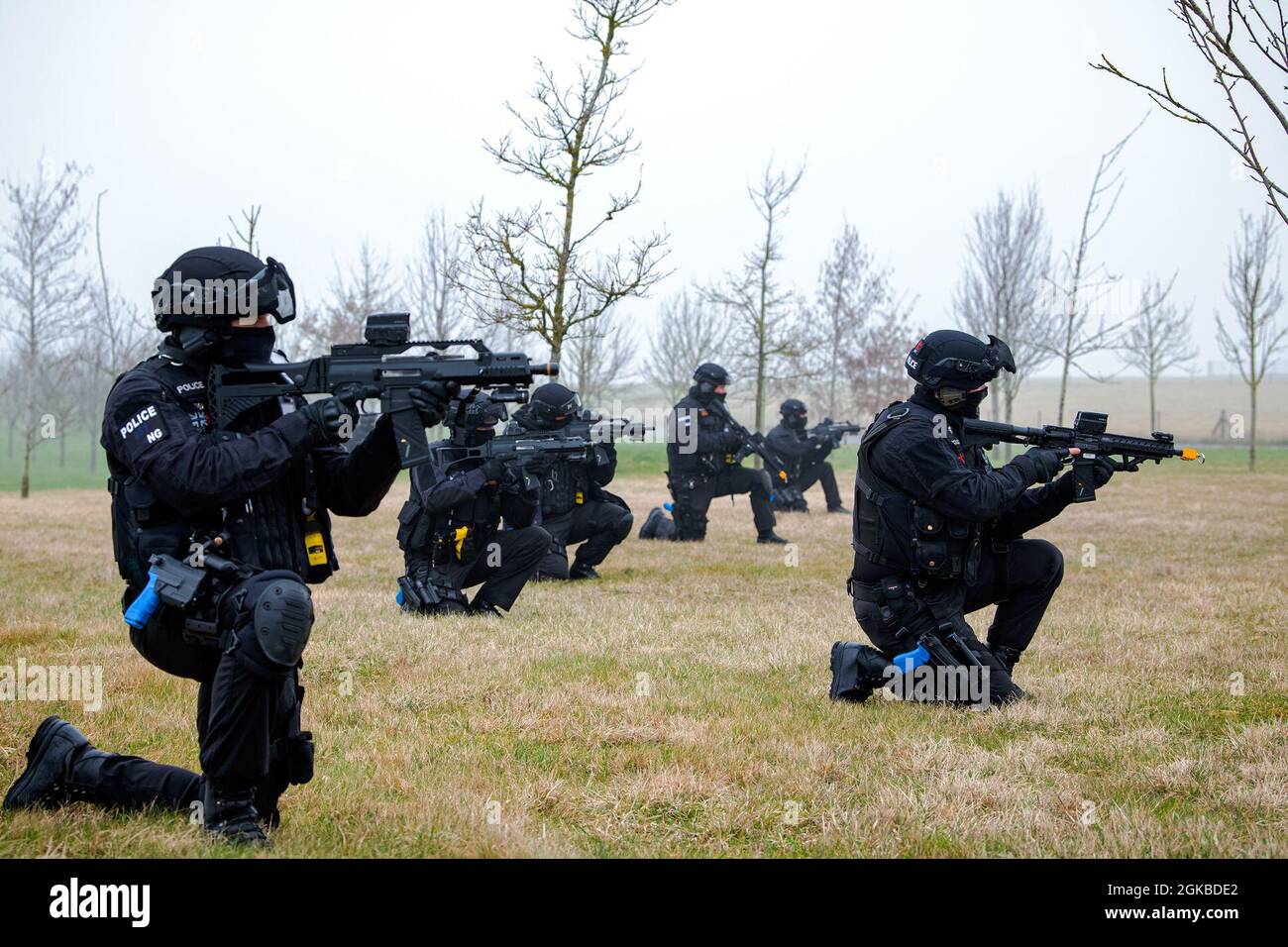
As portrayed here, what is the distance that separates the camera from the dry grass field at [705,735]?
3836 mm

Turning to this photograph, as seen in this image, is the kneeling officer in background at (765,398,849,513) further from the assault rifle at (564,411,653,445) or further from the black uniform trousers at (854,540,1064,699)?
the black uniform trousers at (854,540,1064,699)

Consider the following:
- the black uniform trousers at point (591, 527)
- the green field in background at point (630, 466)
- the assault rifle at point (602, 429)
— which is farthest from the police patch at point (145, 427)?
the green field in background at point (630, 466)

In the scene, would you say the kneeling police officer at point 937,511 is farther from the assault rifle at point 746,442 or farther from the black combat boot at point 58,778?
the assault rifle at point 746,442

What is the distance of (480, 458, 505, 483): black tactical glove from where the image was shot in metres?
8.48

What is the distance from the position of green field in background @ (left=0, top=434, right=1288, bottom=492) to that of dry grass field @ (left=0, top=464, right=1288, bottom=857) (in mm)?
20959

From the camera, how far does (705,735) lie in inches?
200

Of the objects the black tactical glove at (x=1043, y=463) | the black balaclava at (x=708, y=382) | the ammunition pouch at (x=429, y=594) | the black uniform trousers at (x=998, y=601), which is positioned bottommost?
the ammunition pouch at (x=429, y=594)

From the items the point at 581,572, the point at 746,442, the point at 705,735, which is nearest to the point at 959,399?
the point at 705,735

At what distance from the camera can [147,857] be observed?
11.5 feet

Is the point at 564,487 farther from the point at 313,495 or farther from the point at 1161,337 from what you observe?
the point at 1161,337

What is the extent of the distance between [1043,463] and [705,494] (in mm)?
8518

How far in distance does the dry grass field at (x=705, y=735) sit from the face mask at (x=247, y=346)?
153cm
